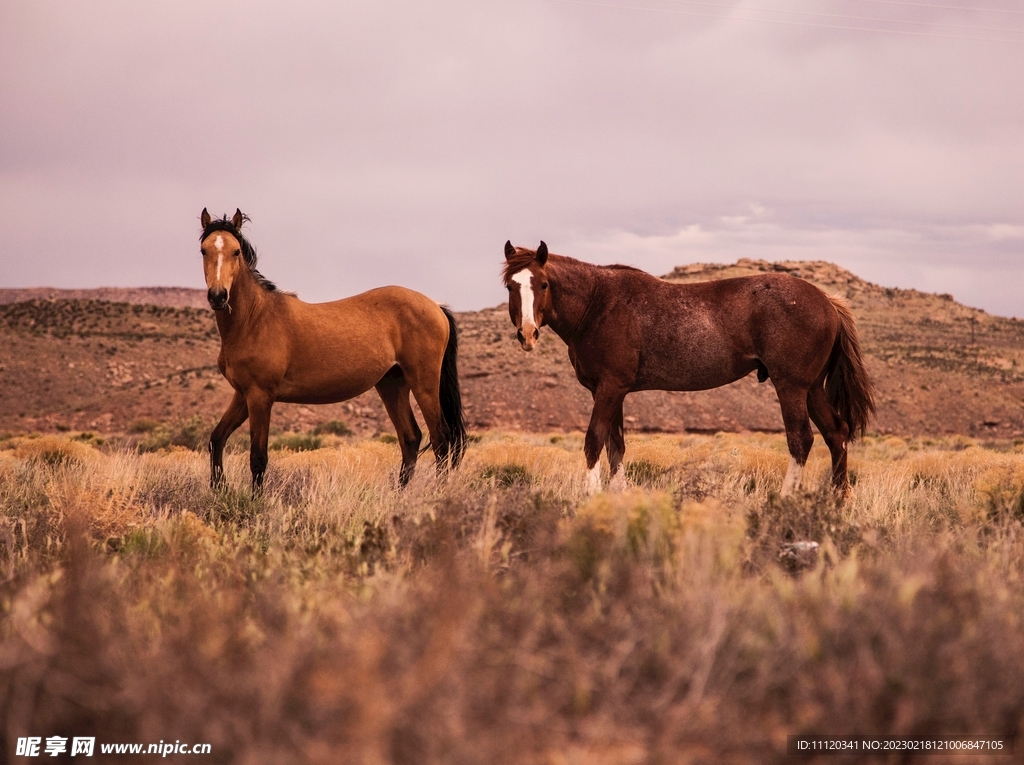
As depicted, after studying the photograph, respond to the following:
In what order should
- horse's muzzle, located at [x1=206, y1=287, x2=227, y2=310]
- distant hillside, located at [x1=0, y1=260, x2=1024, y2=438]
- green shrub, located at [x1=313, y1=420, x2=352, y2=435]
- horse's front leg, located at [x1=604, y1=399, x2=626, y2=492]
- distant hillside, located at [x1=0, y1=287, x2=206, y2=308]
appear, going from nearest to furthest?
1. horse's muzzle, located at [x1=206, y1=287, x2=227, y2=310]
2. horse's front leg, located at [x1=604, y1=399, x2=626, y2=492]
3. green shrub, located at [x1=313, y1=420, x2=352, y2=435]
4. distant hillside, located at [x1=0, y1=260, x2=1024, y2=438]
5. distant hillside, located at [x1=0, y1=287, x2=206, y2=308]

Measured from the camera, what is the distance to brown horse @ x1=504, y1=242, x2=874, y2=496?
7.39 metres

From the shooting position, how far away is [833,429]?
25.1ft

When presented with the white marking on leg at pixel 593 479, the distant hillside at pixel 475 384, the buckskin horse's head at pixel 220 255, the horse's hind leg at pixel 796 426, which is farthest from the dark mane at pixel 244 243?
the distant hillside at pixel 475 384

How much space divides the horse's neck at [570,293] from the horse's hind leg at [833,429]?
2437 mm

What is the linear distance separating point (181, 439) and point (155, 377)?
30007 millimetres

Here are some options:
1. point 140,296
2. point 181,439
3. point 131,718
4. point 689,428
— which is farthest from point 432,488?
point 140,296

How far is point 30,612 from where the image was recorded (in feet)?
10.9

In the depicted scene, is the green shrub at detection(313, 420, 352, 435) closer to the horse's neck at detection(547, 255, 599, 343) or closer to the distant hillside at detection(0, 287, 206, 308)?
the horse's neck at detection(547, 255, 599, 343)

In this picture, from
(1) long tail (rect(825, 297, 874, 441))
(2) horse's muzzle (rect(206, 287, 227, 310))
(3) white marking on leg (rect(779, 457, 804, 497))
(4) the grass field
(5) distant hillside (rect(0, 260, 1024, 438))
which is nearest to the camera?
(4) the grass field

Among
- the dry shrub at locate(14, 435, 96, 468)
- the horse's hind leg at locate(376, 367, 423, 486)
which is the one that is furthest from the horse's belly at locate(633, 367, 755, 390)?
the dry shrub at locate(14, 435, 96, 468)

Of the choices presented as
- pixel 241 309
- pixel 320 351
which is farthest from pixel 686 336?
pixel 241 309

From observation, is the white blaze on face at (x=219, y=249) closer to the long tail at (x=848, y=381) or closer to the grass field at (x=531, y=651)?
the grass field at (x=531, y=651)

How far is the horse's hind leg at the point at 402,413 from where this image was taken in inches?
353

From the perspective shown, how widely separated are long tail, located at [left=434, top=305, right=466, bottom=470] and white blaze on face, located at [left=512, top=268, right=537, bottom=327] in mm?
2104
